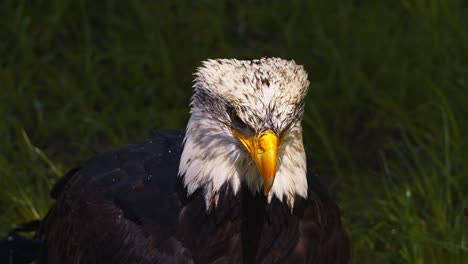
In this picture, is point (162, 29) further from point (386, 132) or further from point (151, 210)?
point (151, 210)

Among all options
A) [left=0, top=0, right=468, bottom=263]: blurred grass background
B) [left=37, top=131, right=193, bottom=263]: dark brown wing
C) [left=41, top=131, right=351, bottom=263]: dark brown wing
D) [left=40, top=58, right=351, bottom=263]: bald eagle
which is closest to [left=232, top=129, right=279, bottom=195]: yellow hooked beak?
[left=40, top=58, right=351, bottom=263]: bald eagle

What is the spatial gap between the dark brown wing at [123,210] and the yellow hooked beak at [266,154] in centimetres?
44

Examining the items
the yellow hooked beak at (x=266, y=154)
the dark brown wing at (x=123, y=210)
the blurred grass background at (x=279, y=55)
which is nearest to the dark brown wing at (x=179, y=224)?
the dark brown wing at (x=123, y=210)

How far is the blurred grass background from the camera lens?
5141 millimetres

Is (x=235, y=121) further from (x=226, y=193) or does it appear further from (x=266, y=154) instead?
(x=226, y=193)

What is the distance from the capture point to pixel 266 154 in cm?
345

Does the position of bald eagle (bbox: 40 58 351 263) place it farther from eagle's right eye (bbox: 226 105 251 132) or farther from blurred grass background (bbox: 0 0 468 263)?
blurred grass background (bbox: 0 0 468 263)

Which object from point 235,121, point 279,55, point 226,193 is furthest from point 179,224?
point 279,55

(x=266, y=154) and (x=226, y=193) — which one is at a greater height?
(x=266, y=154)

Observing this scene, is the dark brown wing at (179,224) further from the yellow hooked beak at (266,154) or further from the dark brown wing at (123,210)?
the yellow hooked beak at (266,154)

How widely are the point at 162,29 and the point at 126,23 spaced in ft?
0.77

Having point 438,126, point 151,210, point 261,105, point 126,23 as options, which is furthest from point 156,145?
point 126,23

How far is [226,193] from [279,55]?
2.50 meters

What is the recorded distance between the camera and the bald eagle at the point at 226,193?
3506 millimetres
